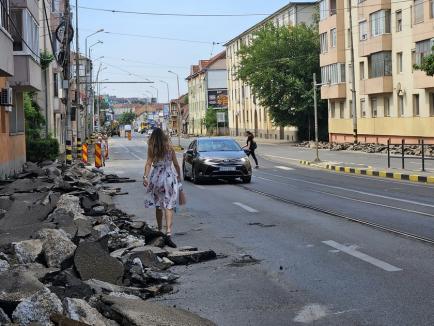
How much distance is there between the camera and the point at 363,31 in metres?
52.0

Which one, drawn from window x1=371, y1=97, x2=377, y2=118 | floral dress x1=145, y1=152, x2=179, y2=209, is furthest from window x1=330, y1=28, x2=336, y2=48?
floral dress x1=145, y1=152, x2=179, y2=209

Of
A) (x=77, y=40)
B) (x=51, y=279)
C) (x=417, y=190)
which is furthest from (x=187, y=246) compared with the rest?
(x=77, y=40)

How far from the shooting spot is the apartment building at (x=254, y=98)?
74.9 m

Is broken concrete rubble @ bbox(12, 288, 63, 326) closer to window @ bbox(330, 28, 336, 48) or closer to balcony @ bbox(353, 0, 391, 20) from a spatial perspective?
balcony @ bbox(353, 0, 391, 20)

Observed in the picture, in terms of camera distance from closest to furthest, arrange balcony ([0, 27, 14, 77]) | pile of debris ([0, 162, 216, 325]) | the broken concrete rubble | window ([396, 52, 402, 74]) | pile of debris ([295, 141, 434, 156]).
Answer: the broken concrete rubble < pile of debris ([0, 162, 216, 325]) < balcony ([0, 27, 14, 77]) < pile of debris ([295, 141, 434, 156]) < window ([396, 52, 402, 74])

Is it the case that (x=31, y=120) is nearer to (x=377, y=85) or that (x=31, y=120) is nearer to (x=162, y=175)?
(x=377, y=85)

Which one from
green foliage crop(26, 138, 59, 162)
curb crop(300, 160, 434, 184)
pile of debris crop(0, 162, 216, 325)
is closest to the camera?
pile of debris crop(0, 162, 216, 325)

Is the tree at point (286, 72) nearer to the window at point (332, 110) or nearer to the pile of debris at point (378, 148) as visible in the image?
the window at point (332, 110)

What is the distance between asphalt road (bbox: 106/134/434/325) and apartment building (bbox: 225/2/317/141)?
55.6 m

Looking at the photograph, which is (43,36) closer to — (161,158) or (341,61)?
(341,61)

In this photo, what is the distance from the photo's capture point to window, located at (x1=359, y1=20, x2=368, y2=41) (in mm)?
51344

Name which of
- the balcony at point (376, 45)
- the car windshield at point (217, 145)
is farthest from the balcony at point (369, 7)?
the car windshield at point (217, 145)

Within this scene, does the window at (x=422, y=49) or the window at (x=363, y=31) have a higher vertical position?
the window at (x=363, y=31)

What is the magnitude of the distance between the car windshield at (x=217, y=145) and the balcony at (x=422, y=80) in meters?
21.8
